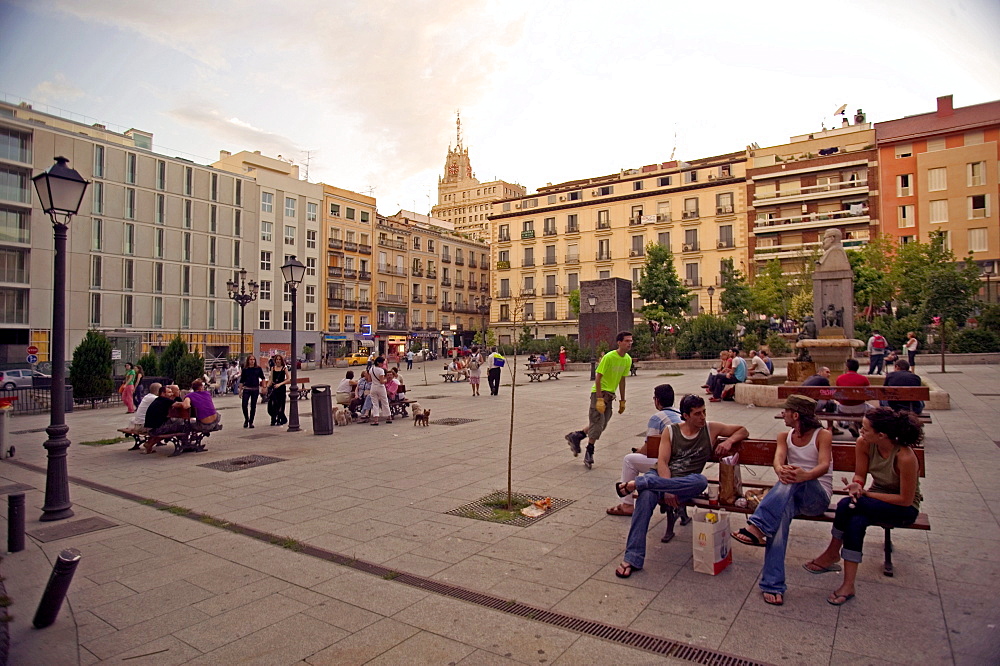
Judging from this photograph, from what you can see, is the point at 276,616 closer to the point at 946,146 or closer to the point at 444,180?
the point at 946,146

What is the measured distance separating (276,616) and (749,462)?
3.77m

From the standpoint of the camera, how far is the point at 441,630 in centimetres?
357

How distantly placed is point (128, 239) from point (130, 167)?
235 inches

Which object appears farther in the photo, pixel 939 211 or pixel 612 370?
pixel 939 211

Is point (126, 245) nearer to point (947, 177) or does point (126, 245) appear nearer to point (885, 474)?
point (885, 474)

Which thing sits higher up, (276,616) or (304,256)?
(304,256)

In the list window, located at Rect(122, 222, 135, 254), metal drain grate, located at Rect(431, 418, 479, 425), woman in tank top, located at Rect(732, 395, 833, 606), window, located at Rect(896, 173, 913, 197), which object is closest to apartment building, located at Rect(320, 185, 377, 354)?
window, located at Rect(122, 222, 135, 254)

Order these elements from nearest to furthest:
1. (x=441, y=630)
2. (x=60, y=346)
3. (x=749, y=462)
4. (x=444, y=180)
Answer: (x=441, y=630) → (x=749, y=462) → (x=60, y=346) → (x=444, y=180)

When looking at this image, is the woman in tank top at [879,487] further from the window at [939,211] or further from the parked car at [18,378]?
the window at [939,211]

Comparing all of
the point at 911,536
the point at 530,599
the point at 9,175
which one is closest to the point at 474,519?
the point at 530,599

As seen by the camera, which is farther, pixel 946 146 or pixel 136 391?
pixel 946 146

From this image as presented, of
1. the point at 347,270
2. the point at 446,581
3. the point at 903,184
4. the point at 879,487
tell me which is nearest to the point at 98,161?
the point at 347,270

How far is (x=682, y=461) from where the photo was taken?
4723 millimetres

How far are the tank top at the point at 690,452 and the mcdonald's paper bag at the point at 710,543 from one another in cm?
42
